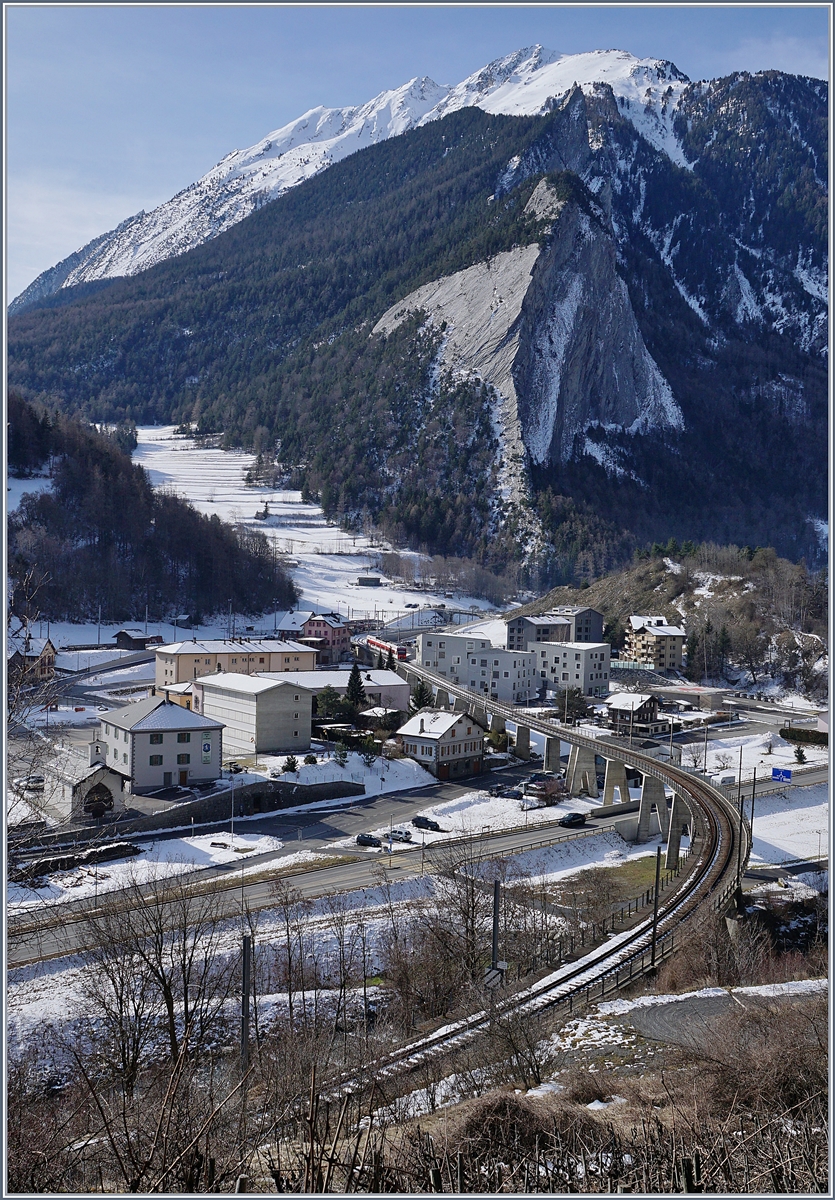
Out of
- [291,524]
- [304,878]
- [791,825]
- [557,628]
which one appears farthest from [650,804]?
[291,524]

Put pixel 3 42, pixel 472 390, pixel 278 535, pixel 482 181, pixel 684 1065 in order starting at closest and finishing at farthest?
pixel 3 42 → pixel 684 1065 → pixel 278 535 → pixel 472 390 → pixel 482 181

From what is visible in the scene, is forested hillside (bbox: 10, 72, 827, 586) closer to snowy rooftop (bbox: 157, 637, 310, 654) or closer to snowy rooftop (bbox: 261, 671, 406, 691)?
snowy rooftop (bbox: 261, 671, 406, 691)

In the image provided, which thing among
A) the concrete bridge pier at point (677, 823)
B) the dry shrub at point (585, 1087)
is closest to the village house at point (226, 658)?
the concrete bridge pier at point (677, 823)

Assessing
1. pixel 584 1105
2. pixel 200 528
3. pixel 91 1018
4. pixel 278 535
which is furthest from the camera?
pixel 278 535

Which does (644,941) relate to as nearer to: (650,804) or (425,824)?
(425,824)

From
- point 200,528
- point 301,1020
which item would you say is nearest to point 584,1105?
point 301,1020

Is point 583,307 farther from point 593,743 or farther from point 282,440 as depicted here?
point 593,743

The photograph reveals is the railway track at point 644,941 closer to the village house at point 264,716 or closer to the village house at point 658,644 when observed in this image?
the village house at point 264,716

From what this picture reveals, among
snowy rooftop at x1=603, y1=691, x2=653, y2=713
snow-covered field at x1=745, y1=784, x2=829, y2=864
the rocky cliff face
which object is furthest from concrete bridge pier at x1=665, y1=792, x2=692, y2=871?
the rocky cliff face
